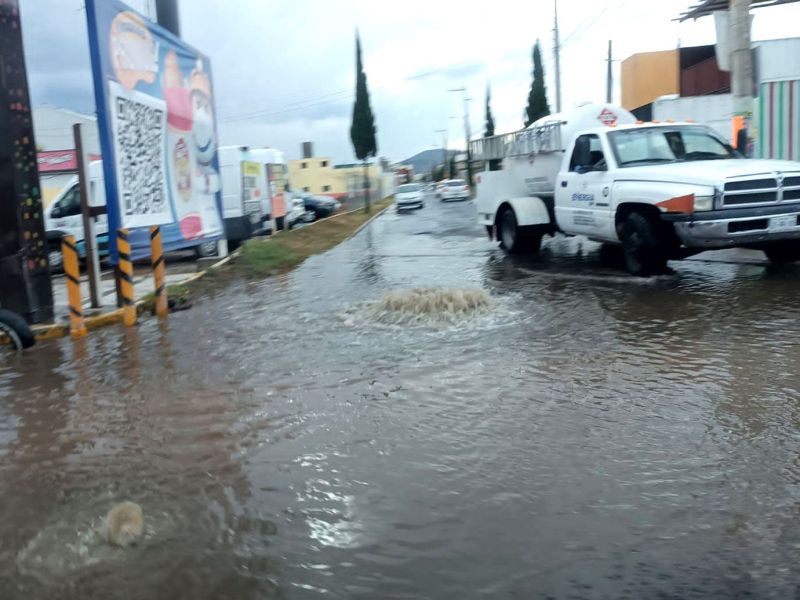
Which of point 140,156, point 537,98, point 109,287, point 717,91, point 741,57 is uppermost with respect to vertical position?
point 537,98

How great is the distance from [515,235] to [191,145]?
561 centimetres

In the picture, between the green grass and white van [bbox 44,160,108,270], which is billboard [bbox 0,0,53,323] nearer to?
the green grass

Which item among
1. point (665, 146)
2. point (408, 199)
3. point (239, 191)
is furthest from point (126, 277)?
point (408, 199)

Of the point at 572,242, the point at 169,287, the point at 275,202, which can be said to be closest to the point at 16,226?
the point at 169,287

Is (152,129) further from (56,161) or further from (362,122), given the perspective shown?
(362,122)

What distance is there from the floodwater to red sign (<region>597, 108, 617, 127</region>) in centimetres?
577

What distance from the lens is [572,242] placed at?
16156 millimetres

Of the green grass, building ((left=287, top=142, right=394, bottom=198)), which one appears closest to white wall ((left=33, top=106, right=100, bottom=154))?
the green grass

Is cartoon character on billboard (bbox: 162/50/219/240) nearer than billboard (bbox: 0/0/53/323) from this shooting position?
No

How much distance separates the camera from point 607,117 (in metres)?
13.9

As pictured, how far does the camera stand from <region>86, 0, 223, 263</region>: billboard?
923cm

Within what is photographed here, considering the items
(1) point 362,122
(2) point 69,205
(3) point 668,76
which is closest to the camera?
(2) point 69,205

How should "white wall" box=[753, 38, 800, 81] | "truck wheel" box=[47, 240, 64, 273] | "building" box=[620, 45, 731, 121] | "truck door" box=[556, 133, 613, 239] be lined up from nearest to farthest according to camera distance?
"truck door" box=[556, 133, 613, 239] < "truck wheel" box=[47, 240, 64, 273] < "white wall" box=[753, 38, 800, 81] < "building" box=[620, 45, 731, 121]

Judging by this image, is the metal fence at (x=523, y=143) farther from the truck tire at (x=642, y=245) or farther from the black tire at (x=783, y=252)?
the black tire at (x=783, y=252)
